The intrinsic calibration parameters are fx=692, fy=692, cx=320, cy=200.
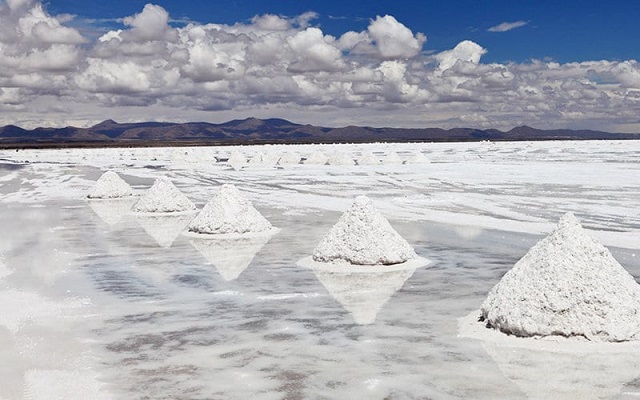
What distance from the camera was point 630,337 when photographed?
327 inches

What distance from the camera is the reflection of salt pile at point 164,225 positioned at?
57.4ft

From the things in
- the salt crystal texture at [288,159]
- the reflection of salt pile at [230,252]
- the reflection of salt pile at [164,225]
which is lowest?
the reflection of salt pile at [230,252]

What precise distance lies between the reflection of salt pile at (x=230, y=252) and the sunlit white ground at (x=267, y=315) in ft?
0.25

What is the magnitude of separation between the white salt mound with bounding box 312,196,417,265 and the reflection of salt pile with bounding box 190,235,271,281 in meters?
1.70

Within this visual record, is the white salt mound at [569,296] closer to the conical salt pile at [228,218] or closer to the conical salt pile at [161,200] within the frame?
the conical salt pile at [228,218]

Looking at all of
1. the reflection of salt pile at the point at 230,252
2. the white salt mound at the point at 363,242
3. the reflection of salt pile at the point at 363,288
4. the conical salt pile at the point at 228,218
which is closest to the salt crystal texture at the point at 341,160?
the conical salt pile at the point at 228,218

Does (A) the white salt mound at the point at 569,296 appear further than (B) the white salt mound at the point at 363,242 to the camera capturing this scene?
No

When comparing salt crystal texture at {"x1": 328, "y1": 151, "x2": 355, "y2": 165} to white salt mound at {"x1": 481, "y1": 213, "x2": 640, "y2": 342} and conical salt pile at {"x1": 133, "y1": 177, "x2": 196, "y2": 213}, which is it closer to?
conical salt pile at {"x1": 133, "y1": 177, "x2": 196, "y2": 213}

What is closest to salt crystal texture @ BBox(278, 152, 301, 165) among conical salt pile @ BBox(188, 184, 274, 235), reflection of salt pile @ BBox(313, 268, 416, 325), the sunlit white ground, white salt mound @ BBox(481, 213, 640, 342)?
the sunlit white ground

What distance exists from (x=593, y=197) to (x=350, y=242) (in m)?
16.2

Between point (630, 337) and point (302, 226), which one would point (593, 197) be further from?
point (630, 337)

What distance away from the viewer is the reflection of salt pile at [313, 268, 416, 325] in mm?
10141

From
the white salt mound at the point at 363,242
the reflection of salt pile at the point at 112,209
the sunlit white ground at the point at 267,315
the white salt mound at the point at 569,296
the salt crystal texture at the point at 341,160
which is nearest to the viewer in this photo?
the sunlit white ground at the point at 267,315

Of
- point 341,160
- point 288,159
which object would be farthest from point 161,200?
point 288,159
